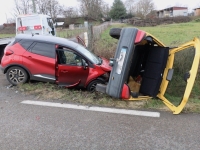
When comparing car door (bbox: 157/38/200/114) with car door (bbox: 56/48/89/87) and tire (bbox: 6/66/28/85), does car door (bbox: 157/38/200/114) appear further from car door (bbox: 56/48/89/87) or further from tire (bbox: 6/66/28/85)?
tire (bbox: 6/66/28/85)

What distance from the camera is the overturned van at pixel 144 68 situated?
457 cm

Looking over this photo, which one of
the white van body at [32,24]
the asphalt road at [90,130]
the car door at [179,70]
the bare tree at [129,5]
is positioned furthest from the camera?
the bare tree at [129,5]

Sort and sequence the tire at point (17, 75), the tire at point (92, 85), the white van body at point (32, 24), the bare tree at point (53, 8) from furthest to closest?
1. the bare tree at point (53, 8)
2. the white van body at point (32, 24)
3. the tire at point (17, 75)
4. the tire at point (92, 85)

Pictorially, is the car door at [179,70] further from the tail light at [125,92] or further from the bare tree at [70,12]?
the bare tree at [70,12]

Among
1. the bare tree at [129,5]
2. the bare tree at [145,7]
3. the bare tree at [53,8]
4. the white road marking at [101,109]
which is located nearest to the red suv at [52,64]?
the white road marking at [101,109]

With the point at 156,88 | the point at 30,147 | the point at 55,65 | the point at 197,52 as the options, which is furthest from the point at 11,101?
the point at 197,52

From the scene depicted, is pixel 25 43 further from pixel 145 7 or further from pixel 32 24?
pixel 145 7

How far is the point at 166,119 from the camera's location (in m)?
4.15

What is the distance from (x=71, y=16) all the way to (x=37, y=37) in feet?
178

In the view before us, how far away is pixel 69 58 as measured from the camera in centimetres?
600

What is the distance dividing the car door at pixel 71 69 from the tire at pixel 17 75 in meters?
0.99

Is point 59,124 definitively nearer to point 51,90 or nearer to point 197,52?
point 51,90

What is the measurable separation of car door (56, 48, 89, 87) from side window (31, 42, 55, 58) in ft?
0.64

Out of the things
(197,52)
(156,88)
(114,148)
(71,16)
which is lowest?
(114,148)
